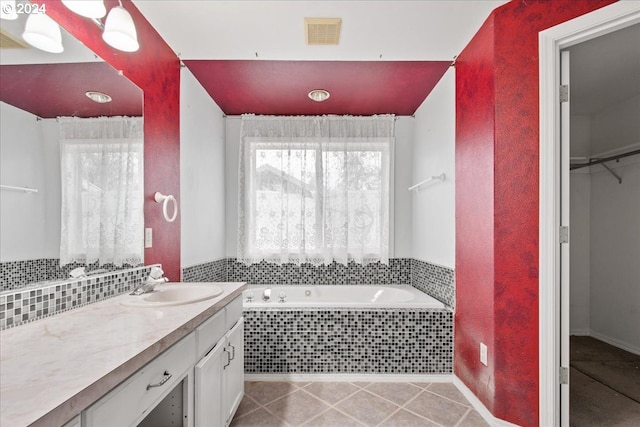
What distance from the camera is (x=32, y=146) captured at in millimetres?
1156

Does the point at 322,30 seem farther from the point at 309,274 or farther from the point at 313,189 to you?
the point at 309,274

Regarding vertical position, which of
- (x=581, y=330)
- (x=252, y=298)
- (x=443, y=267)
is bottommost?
(x=581, y=330)

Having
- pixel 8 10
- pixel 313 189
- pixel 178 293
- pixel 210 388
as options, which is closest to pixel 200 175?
pixel 313 189

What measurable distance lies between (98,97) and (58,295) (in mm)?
923

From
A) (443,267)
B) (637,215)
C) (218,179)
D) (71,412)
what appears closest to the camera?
(71,412)

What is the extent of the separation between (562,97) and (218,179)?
2721mm

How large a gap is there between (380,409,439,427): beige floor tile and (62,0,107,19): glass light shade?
255 cm

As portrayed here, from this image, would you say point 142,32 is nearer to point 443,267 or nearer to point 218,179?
point 218,179

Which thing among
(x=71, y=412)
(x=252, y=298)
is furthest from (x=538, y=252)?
(x=252, y=298)

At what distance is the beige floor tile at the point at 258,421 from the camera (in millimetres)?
1776

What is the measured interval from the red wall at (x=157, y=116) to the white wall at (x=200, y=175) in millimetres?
110

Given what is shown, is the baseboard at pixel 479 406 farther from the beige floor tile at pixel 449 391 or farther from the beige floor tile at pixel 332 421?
the beige floor tile at pixel 332 421

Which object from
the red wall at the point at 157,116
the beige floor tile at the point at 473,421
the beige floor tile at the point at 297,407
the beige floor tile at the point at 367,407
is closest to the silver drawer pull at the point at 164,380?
the red wall at the point at 157,116

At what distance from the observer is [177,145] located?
219 centimetres
